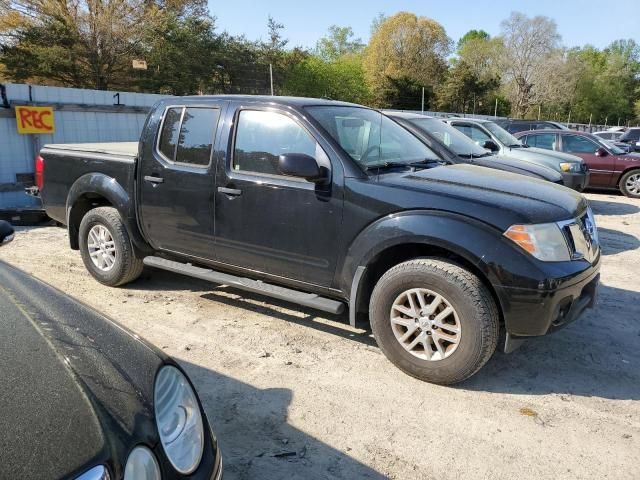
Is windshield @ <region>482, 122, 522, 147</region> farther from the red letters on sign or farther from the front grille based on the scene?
the red letters on sign

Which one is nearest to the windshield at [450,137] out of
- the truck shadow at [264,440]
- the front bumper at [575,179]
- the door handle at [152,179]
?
the front bumper at [575,179]

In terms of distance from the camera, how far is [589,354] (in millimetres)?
4016

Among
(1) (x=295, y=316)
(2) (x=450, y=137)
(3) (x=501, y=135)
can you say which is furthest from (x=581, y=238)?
(3) (x=501, y=135)

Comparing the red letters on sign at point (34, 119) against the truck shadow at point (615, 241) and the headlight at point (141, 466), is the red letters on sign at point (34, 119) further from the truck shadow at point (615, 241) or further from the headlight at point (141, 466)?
the truck shadow at point (615, 241)

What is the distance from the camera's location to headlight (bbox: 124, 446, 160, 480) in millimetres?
1516

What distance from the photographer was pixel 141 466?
1.56 m

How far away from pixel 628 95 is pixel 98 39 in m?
74.9

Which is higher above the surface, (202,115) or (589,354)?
(202,115)

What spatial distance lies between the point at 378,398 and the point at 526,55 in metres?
67.1

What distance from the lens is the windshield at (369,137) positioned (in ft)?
13.1

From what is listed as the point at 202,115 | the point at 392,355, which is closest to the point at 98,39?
the point at 202,115

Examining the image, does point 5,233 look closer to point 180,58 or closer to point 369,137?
point 369,137

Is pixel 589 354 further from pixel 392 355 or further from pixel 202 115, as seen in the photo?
pixel 202 115

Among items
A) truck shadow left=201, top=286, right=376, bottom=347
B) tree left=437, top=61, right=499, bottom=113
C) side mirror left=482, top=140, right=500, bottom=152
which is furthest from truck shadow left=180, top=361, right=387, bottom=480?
A: tree left=437, top=61, right=499, bottom=113
